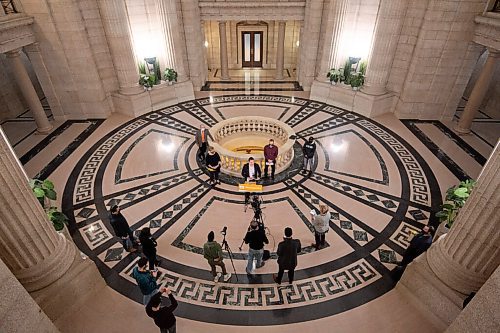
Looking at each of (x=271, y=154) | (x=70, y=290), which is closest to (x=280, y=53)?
(x=271, y=154)

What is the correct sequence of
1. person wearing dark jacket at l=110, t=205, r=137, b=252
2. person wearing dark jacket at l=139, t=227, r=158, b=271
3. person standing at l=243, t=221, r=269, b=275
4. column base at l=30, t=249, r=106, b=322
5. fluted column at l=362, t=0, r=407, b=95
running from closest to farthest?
column base at l=30, t=249, r=106, b=322
person standing at l=243, t=221, r=269, b=275
person wearing dark jacket at l=139, t=227, r=158, b=271
person wearing dark jacket at l=110, t=205, r=137, b=252
fluted column at l=362, t=0, r=407, b=95

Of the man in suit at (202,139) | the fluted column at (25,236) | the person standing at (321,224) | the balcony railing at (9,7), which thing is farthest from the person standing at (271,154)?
the balcony railing at (9,7)

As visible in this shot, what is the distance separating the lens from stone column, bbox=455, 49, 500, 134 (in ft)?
31.8

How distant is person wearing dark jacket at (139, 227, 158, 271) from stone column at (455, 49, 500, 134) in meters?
10.8

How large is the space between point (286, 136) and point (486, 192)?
6.50 m

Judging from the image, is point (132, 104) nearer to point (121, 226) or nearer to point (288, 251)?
point (121, 226)

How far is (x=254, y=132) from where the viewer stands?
1032cm

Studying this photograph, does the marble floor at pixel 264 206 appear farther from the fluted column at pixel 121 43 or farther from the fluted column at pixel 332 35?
the fluted column at pixel 332 35

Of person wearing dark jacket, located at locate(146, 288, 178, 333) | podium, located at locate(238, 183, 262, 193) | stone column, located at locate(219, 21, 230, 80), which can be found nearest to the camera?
person wearing dark jacket, located at locate(146, 288, 178, 333)

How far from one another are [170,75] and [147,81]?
1.12 meters

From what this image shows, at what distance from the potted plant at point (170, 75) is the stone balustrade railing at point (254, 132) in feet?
13.9

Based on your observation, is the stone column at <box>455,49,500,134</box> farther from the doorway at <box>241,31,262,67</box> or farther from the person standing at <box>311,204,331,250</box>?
the doorway at <box>241,31,262,67</box>

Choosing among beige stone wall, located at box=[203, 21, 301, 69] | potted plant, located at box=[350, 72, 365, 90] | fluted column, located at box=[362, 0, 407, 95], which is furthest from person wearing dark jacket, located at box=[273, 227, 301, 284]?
beige stone wall, located at box=[203, 21, 301, 69]

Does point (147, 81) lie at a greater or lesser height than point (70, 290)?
greater
